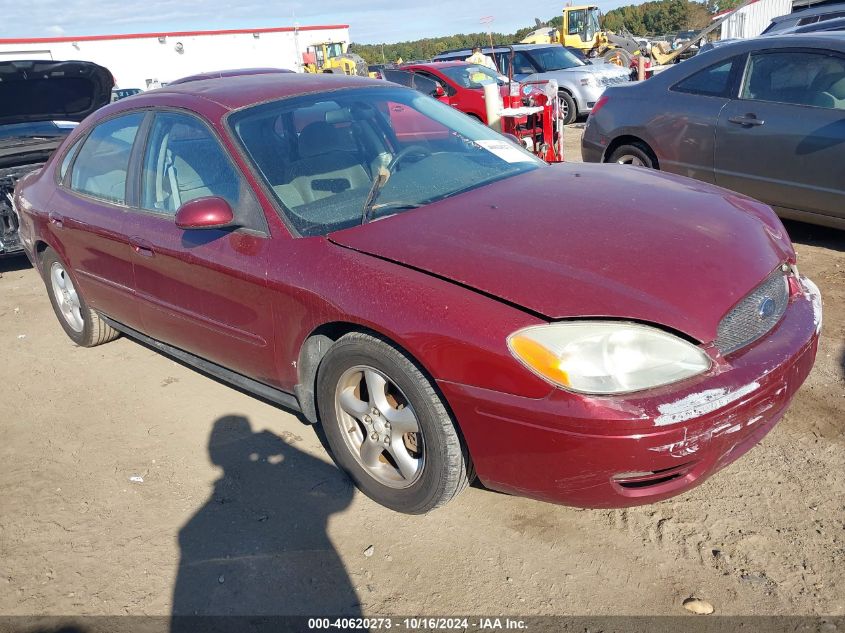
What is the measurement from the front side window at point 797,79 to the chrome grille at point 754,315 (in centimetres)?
299

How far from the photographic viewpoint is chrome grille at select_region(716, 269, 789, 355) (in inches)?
92.0

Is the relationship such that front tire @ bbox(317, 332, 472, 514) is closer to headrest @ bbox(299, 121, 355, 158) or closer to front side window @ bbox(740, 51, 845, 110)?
headrest @ bbox(299, 121, 355, 158)

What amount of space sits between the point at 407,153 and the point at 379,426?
1337 mm

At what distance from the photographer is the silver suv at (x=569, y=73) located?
13.4 metres

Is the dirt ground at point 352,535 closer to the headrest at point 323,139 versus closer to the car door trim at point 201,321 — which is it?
the car door trim at point 201,321

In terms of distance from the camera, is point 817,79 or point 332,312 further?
point 817,79

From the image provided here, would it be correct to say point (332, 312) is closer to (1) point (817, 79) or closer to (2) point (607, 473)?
(2) point (607, 473)

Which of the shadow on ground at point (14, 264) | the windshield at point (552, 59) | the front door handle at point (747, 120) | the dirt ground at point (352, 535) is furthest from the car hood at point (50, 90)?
the windshield at point (552, 59)

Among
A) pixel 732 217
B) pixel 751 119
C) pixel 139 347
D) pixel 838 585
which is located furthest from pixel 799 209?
pixel 139 347

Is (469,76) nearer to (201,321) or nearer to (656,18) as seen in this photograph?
(201,321)

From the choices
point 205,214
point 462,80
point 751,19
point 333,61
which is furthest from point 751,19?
point 205,214

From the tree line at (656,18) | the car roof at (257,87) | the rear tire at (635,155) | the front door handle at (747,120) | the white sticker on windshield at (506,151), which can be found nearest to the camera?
the car roof at (257,87)

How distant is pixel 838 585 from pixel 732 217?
142 centimetres

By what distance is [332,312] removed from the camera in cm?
266
